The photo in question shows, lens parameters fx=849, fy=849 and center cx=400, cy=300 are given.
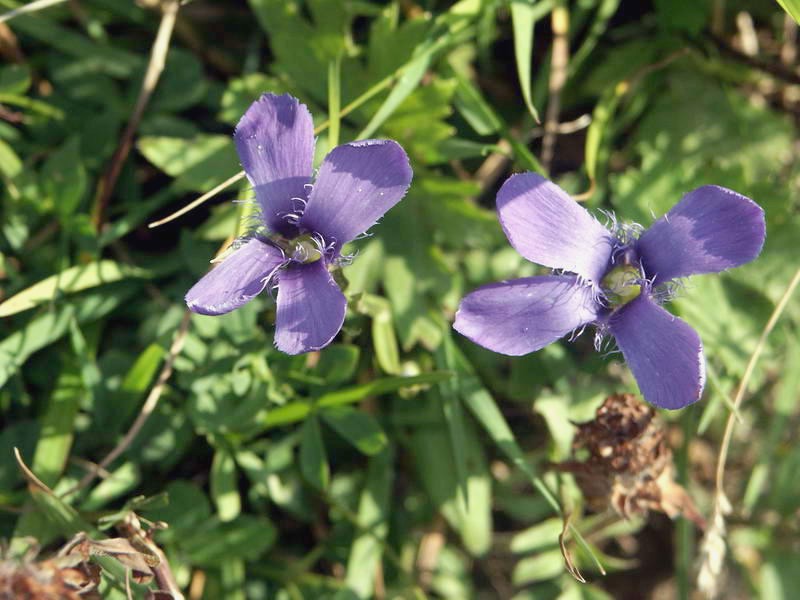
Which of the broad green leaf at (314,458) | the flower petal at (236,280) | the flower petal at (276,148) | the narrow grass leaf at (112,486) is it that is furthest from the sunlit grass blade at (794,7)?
the narrow grass leaf at (112,486)

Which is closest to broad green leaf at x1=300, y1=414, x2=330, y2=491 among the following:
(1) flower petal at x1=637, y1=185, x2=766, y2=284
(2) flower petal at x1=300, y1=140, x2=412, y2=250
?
(2) flower petal at x1=300, y1=140, x2=412, y2=250

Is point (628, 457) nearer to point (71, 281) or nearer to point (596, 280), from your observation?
point (596, 280)

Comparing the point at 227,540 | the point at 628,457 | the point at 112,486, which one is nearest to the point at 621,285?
the point at 628,457

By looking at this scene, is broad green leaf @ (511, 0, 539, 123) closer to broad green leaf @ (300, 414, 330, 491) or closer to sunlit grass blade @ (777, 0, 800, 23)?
sunlit grass blade @ (777, 0, 800, 23)

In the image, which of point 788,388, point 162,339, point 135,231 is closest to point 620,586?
point 788,388

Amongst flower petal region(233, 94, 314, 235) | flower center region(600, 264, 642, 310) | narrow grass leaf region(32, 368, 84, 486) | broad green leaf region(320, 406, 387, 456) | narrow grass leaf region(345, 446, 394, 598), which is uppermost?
flower petal region(233, 94, 314, 235)
